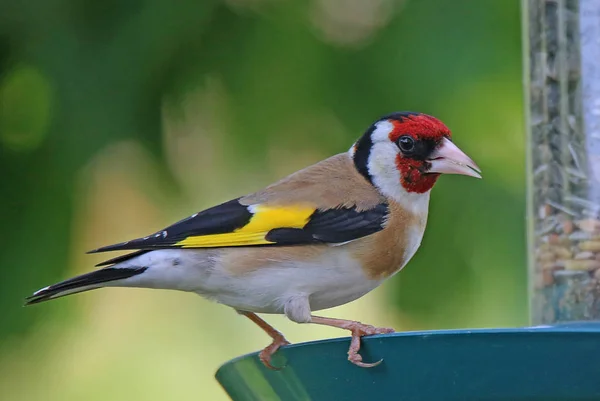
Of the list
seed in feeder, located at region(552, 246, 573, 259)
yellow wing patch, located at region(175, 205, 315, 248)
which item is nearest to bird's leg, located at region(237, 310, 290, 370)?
yellow wing patch, located at region(175, 205, 315, 248)

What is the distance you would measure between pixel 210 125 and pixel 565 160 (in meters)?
1.35

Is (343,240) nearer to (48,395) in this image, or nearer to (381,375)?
(381,375)

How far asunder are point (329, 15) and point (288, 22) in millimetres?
170

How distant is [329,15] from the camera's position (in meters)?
3.96

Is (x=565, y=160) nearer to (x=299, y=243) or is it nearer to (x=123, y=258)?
(x=299, y=243)

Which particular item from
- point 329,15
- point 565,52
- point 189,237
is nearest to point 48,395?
point 189,237

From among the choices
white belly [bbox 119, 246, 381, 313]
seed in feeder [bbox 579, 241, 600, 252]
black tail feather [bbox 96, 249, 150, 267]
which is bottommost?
seed in feeder [bbox 579, 241, 600, 252]

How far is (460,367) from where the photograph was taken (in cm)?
240

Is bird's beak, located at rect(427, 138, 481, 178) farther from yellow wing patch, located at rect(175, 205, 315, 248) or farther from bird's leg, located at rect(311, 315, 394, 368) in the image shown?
bird's leg, located at rect(311, 315, 394, 368)

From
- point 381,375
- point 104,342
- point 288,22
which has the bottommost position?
point 381,375

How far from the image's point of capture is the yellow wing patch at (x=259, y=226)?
11.0 feet

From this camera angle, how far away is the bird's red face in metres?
3.40

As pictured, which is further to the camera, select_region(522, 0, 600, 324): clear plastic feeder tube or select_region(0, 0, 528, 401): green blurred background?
select_region(0, 0, 528, 401): green blurred background

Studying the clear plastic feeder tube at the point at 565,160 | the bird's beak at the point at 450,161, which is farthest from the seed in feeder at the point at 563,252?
the bird's beak at the point at 450,161
